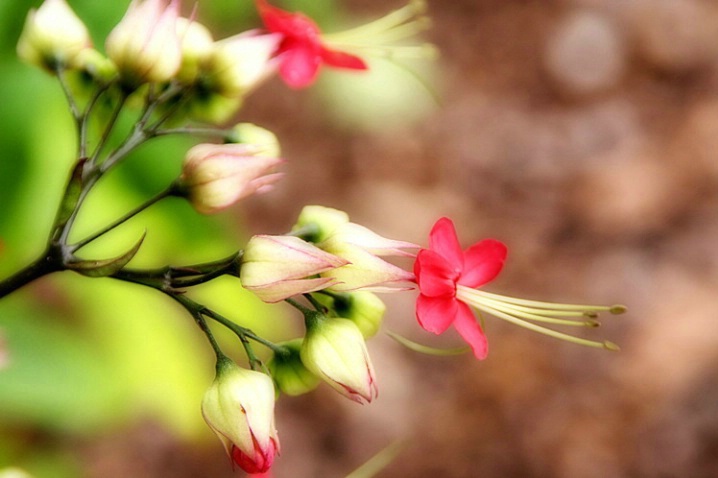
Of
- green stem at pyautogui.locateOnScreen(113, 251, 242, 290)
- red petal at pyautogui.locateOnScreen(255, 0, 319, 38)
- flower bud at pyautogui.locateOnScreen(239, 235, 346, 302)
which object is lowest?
green stem at pyautogui.locateOnScreen(113, 251, 242, 290)

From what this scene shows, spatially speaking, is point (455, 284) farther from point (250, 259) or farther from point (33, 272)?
point (33, 272)

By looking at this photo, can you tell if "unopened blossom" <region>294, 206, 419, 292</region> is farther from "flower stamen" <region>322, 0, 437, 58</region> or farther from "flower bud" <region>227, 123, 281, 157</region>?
"flower stamen" <region>322, 0, 437, 58</region>

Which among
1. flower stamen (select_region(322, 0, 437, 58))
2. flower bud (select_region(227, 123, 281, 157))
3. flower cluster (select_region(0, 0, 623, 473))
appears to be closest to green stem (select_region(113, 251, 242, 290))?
flower cluster (select_region(0, 0, 623, 473))

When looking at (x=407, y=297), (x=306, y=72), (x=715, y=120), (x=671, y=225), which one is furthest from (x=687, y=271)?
(x=306, y=72)

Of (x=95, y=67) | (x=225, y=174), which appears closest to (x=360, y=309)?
(x=225, y=174)

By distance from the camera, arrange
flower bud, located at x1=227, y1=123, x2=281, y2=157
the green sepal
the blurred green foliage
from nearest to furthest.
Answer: the green sepal → flower bud, located at x1=227, y1=123, x2=281, y2=157 → the blurred green foliage

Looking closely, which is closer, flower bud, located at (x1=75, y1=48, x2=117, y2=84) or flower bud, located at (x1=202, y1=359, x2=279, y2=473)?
flower bud, located at (x1=202, y1=359, x2=279, y2=473)
